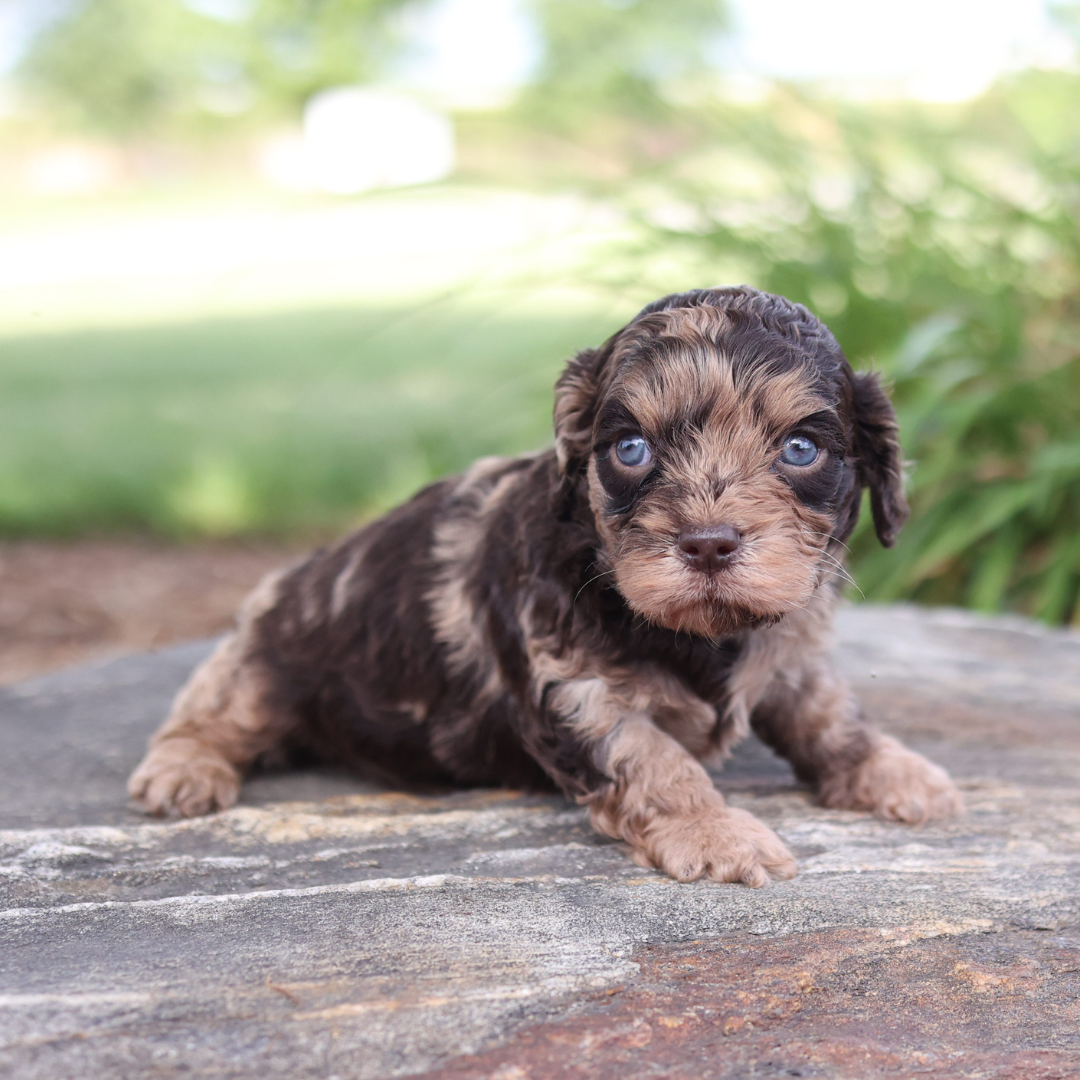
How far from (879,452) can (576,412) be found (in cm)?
82

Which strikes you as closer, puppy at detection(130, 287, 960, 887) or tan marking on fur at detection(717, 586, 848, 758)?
puppy at detection(130, 287, 960, 887)

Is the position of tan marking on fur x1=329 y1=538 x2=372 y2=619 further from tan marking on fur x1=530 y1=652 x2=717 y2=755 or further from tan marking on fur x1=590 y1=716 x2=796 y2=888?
tan marking on fur x1=590 y1=716 x2=796 y2=888

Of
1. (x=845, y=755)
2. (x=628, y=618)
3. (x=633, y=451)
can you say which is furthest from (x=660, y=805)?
(x=633, y=451)

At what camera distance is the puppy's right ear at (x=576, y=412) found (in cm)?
312

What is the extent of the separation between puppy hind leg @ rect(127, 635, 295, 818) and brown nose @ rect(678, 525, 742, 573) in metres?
1.74

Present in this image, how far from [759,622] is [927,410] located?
331cm

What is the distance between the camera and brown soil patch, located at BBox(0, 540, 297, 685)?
23.8 feet

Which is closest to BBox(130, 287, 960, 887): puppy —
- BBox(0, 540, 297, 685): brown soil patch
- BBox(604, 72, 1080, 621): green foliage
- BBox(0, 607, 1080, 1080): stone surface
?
BBox(0, 607, 1080, 1080): stone surface

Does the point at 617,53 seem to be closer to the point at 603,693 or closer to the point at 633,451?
the point at 633,451

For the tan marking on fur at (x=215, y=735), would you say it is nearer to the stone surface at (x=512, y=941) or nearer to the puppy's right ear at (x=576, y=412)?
the stone surface at (x=512, y=941)

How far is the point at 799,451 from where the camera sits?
290cm

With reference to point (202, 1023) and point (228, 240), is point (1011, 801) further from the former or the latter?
point (228, 240)

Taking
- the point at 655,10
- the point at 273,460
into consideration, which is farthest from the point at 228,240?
the point at 655,10

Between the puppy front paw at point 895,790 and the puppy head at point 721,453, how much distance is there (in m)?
0.76
